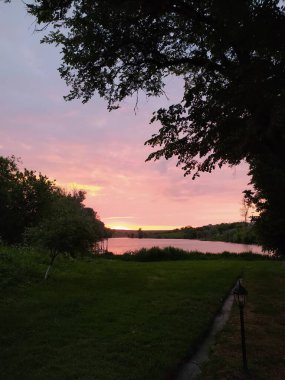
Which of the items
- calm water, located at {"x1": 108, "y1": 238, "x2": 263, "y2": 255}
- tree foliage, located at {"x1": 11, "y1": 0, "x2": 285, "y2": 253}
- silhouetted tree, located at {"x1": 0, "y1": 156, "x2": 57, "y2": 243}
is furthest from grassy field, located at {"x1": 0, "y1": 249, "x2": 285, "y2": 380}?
calm water, located at {"x1": 108, "y1": 238, "x2": 263, "y2": 255}

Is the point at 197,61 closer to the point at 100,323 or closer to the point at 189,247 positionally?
the point at 100,323

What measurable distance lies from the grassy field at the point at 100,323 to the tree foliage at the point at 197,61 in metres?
4.37

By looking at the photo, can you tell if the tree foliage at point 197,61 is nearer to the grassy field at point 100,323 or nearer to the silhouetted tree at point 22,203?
the grassy field at point 100,323

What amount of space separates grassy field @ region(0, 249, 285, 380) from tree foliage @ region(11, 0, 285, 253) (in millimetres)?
4373

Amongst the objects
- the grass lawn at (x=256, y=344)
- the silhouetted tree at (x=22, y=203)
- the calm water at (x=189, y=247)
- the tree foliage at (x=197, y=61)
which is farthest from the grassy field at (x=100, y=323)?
the calm water at (x=189, y=247)

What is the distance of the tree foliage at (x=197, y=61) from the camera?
279 inches

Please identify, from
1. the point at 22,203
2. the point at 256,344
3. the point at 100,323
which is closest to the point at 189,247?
the point at 22,203

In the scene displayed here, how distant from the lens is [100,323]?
10.9 metres

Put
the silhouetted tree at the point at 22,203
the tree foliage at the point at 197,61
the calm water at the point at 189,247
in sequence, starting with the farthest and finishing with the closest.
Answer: the calm water at the point at 189,247 → the silhouetted tree at the point at 22,203 → the tree foliage at the point at 197,61

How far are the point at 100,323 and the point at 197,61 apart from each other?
22.8 ft

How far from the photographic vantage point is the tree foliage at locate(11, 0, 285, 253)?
7094 mm

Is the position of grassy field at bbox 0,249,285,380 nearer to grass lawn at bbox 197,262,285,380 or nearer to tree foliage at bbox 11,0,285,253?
grass lawn at bbox 197,262,285,380

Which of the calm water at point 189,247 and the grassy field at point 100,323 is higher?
the calm water at point 189,247

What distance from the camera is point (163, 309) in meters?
13.2
